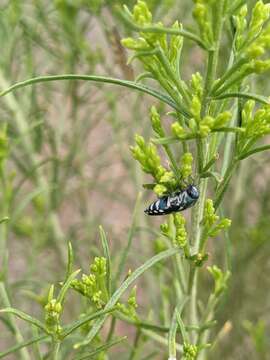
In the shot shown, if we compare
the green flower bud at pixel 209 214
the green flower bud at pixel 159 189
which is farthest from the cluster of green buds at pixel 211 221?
the green flower bud at pixel 159 189

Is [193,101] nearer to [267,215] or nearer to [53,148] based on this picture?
[53,148]

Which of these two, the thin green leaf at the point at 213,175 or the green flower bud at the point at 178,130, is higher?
the green flower bud at the point at 178,130

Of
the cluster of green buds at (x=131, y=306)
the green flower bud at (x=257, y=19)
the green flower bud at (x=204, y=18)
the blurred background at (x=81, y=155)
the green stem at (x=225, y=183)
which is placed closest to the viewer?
the green flower bud at (x=204, y=18)

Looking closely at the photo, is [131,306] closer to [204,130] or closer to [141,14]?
[204,130]

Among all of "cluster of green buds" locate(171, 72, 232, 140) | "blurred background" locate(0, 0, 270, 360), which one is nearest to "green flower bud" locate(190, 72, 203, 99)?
"cluster of green buds" locate(171, 72, 232, 140)

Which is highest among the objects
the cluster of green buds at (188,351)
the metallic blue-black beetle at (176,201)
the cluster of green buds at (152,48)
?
the cluster of green buds at (152,48)

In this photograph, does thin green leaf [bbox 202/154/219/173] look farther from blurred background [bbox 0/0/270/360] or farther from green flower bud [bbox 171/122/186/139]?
blurred background [bbox 0/0/270/360]

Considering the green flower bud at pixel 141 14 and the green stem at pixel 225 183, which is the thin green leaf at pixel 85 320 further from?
the green flower bud at pixel 141 14

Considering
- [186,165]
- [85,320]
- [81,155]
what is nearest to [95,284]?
[85,320]
